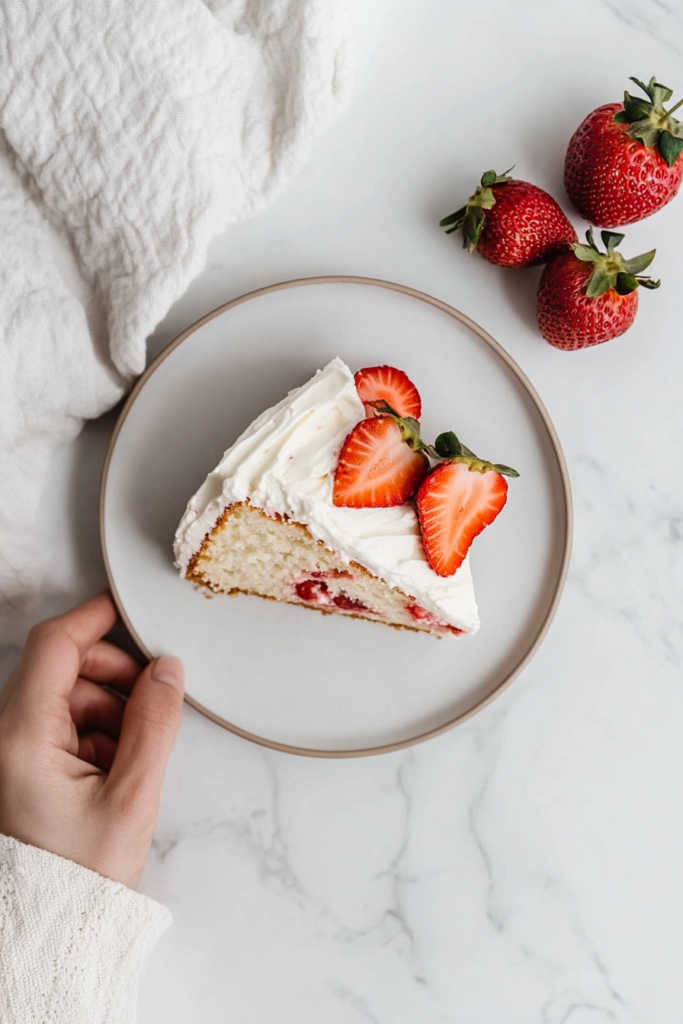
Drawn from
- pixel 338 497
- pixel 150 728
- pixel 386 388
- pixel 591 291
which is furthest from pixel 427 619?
pixel 591 291

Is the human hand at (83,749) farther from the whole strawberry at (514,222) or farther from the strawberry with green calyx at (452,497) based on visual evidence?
the whole strawberry at (514,222)

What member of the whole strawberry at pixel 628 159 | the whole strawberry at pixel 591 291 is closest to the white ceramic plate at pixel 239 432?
the whole strawberry at pixel 591 291

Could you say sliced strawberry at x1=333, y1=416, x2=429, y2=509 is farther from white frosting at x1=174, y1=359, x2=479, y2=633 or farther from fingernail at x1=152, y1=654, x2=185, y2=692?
fingernail at x1=152, y1=654, x2=185, y2=692

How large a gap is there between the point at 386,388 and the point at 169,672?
76 cm

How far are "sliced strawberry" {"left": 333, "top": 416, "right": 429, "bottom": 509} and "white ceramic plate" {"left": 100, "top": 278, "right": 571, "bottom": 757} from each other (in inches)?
11.9

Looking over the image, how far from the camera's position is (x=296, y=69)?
1.64 meters

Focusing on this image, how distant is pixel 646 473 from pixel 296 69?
45.5 inches

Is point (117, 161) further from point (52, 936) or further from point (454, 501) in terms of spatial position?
point (52, 936)

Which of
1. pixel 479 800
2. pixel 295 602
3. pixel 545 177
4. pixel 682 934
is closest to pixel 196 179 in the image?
pixel 545 177

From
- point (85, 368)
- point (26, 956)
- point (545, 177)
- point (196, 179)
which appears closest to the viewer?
point (26, 956)

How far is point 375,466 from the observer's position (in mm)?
1473

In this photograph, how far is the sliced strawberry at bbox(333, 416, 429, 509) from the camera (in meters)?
1.47

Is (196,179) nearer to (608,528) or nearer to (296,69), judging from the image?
(296,69)

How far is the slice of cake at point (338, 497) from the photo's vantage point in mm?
1482
